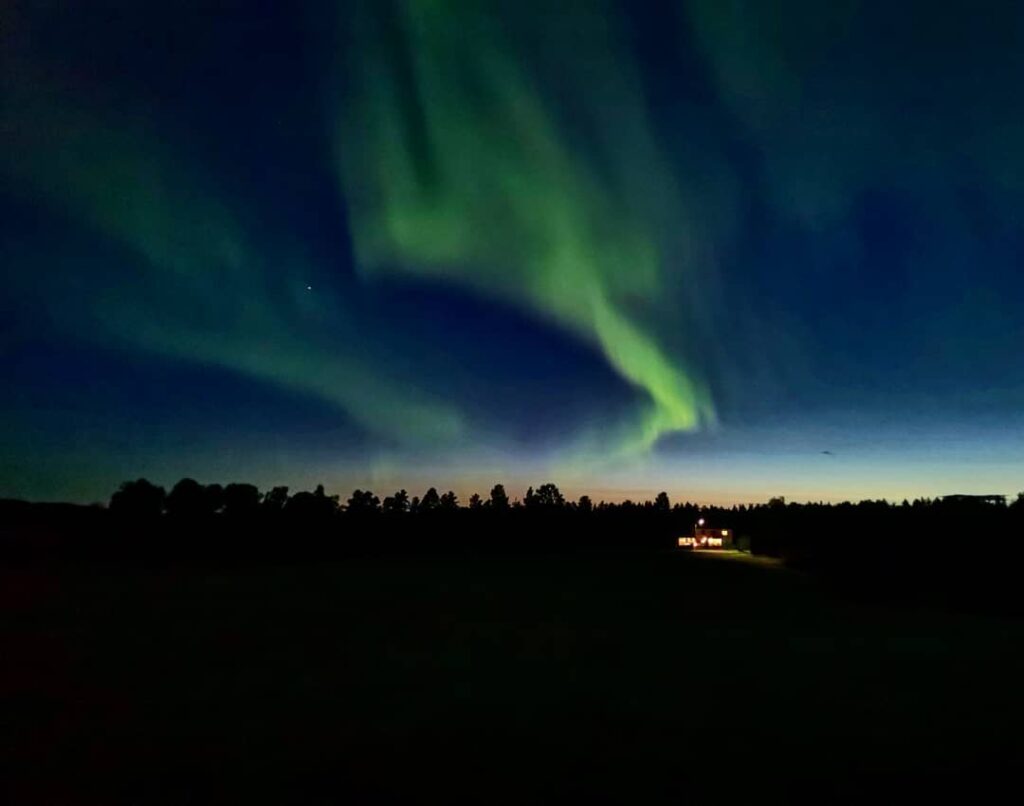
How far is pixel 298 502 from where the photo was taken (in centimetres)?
8088

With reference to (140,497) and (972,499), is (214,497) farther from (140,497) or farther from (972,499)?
(972,499)

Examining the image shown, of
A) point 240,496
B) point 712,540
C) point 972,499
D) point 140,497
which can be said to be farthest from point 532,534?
point 972,499

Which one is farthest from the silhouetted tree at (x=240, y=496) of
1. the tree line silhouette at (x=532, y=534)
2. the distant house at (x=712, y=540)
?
the distant house at (x=712, y=540)

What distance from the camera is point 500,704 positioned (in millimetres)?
9328

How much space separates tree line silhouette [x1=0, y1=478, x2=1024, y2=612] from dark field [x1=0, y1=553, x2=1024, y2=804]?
22.1 ft

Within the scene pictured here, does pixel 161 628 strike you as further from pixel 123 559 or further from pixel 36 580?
pixel 123 559

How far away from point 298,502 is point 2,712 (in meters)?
74.8

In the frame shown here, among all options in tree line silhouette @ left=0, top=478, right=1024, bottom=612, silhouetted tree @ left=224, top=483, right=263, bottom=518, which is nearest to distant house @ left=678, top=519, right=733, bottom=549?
tree line silhouette @ left=0, top=478, right=1024, bottom=612

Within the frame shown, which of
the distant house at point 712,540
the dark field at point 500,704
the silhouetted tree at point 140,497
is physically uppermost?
the silhouetted tree at point 140,497

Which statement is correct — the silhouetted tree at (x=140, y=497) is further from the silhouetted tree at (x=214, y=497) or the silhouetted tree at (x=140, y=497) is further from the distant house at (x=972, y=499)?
the distant house at (x=972, y=499)

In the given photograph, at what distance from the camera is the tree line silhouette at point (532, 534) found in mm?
24444

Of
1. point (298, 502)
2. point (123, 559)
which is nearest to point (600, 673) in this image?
point (123, 559)

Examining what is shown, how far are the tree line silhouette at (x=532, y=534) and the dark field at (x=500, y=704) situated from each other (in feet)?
22.1

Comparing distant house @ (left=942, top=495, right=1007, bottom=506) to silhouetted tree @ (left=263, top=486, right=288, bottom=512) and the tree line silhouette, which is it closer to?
the tree line silhouette
